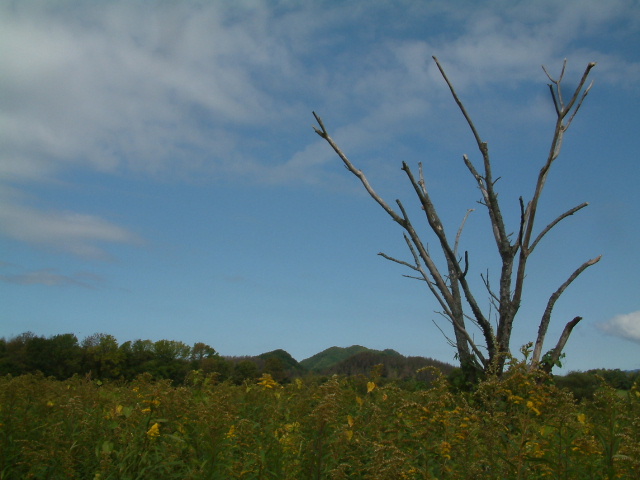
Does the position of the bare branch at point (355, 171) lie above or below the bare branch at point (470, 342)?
above

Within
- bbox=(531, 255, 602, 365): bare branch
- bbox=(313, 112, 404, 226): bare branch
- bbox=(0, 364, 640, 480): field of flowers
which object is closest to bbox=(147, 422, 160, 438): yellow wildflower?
bbox=(0, 364, 640, 480): field of flowers

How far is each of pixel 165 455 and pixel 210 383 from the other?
294 centimetres

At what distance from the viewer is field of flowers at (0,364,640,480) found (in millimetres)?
2545

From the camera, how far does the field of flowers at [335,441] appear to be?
100 inches

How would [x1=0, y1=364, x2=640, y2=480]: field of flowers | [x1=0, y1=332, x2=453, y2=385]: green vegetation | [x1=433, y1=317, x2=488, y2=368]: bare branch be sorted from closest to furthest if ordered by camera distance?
[x1=0, y1=364, x2=640, y2=480]: field of flowers, [x1=433, y1=317, x2=488, y2=368]: bare branch, [x1=0, y1=332, x2=453, y2=385]: green vegetation

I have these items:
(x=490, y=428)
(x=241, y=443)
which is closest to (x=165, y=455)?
(x=241, y=443)

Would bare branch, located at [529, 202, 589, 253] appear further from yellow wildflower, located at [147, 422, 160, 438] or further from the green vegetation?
the green vegetation

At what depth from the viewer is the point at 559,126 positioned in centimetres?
495

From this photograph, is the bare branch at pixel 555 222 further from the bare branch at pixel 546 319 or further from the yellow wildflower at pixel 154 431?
the yellow wildflower at pixel 154 431

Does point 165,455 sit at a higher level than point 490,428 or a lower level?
lower

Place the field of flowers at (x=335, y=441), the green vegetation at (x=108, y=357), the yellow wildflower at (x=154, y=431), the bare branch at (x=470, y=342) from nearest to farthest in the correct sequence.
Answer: the field of flowers at (x=335, y=441) → the yellow wildflower at (x=154, y=431) → the bare branch at (x=470, y=342) → the green vegetation at (x=108, y=357)

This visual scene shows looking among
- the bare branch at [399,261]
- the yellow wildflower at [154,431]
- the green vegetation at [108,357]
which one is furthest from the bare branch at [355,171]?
the green vegetation at [108,357]

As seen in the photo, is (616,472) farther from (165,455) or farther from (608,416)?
(165,455)

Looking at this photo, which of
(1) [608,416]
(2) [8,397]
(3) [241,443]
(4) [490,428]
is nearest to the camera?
(4) [490,428]
